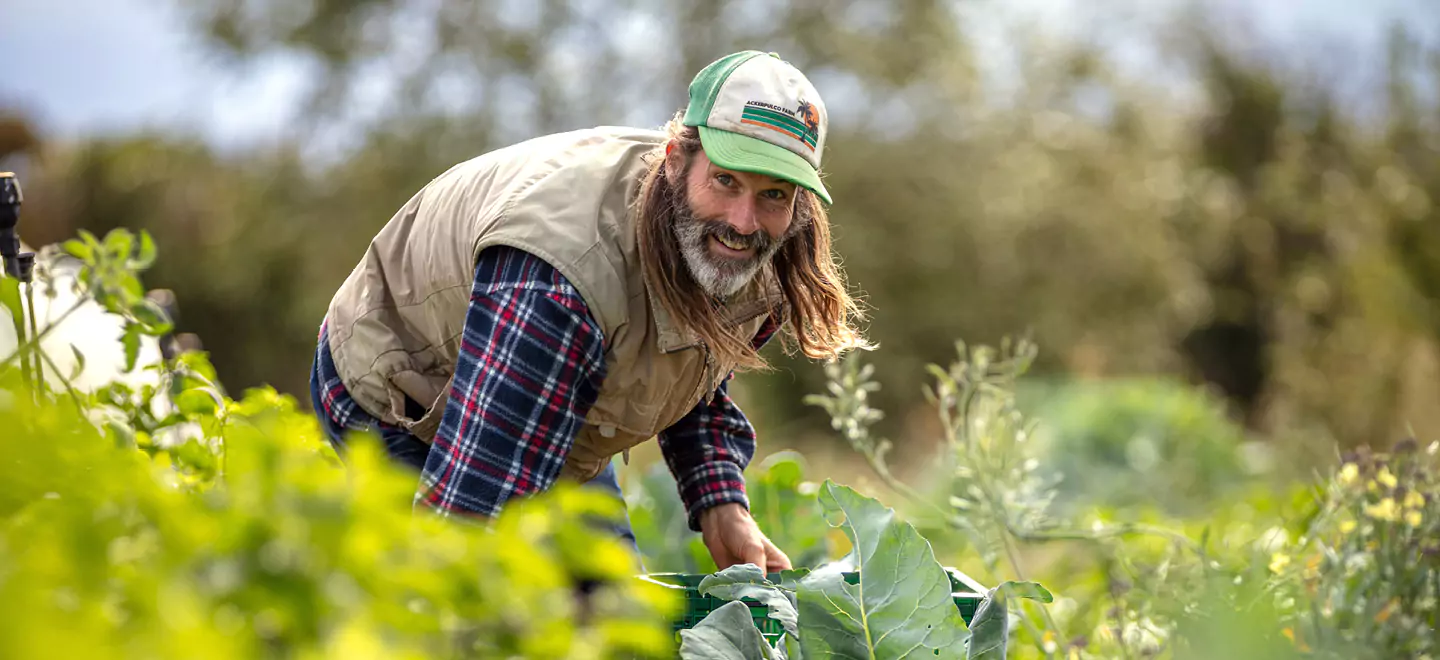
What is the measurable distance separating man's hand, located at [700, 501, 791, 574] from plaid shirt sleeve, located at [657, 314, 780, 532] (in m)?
0.02

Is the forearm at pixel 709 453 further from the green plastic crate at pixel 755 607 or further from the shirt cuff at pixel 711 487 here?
the green plastic crate at pixel 755 607

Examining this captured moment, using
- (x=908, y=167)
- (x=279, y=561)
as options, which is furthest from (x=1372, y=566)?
(x=908, y=167)

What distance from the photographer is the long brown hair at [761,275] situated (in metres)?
2.11

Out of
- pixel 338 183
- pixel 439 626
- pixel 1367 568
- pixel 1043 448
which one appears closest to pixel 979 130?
pixel 338 183

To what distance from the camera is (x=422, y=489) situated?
1889 millimetres

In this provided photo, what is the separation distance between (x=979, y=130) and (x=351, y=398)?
1386cm

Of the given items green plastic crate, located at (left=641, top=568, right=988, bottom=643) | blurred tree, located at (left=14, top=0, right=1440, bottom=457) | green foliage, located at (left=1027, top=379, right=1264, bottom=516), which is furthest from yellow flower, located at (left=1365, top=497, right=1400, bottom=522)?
blurred tree, located at (left=14, top=0, right=1440, bottom=457)

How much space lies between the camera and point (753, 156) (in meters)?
2.07

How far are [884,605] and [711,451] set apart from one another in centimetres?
83

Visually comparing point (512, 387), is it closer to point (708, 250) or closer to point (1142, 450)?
point (708, 250)

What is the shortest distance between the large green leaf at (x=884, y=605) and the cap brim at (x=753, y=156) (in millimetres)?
547

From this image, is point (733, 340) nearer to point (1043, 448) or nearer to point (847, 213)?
point (1043, 448)

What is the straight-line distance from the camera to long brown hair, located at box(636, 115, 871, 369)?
6.91 ft

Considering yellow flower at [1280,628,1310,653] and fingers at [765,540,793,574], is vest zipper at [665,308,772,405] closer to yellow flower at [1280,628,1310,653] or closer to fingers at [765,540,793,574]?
fingers at [765,540,793,574]
